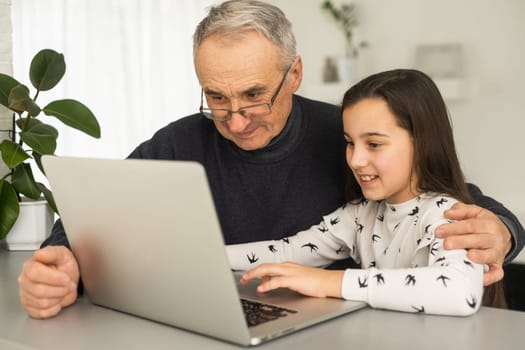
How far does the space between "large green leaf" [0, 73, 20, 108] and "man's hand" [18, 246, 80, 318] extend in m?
0.82

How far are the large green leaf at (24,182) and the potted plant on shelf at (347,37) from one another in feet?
7.98

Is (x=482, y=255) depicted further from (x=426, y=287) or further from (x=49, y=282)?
(x=49, y=282)

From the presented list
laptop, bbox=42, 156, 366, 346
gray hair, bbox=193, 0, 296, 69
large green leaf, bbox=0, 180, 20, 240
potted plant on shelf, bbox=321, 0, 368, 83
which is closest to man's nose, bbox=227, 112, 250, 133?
gray hair, bbox=193, 0, 296, 69

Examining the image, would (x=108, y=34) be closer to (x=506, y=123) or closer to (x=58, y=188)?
(x=506, y=123)

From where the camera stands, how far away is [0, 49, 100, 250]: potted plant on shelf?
1.85m

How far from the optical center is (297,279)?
3.84 ft

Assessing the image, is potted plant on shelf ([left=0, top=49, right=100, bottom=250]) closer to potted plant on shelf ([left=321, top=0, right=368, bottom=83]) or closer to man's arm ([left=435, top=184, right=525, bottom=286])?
man's arm ([left=435, top=184, right=525, bottom=286])

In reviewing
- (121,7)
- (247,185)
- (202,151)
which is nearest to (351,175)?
(247,185)

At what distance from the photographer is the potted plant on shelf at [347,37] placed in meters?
4.02

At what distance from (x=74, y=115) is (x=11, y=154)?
217mm

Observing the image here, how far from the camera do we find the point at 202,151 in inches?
71.7

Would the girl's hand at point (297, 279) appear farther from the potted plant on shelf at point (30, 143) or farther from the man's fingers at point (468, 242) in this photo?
the potted plant on shelf at point (30, 143)

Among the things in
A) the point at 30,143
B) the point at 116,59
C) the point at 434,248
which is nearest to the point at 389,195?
the point at 434,248

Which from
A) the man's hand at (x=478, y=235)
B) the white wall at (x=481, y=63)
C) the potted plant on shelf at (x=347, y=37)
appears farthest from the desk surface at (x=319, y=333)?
the potted plant on shelf at (x=347, y=37)
